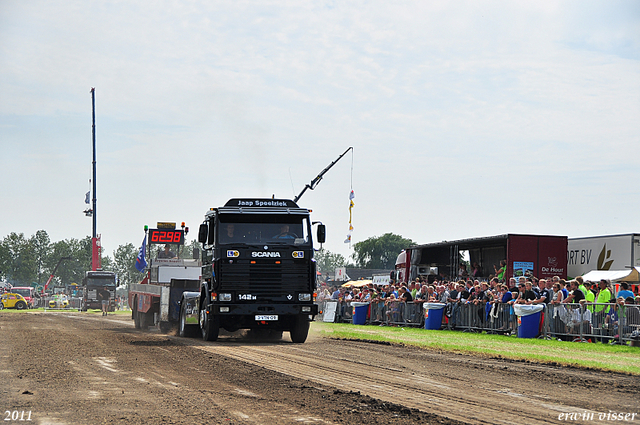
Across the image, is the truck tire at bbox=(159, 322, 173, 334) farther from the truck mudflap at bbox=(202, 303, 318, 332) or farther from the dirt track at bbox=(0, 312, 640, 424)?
the dirt track at bbox=(0, 312, 640, 424)

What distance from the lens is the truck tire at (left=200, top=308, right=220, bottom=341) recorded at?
58.0 ft

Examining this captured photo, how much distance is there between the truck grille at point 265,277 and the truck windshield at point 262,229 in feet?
1.73

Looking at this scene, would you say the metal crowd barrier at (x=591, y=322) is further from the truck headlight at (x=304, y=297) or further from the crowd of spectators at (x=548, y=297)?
the truck headlight at (x=304, y=297)

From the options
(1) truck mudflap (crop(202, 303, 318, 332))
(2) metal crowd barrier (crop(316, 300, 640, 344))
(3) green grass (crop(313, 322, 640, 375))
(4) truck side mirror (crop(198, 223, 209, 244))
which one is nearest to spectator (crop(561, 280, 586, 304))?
(2) metal crowd barrier (crop(316, 300, 640, 344))

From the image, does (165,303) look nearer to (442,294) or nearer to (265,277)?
(265,277)

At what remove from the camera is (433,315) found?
2392cm

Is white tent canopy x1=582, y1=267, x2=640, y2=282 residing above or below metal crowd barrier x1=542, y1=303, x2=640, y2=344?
above

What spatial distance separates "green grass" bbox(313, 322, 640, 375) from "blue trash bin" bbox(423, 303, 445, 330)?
1605 millimetres

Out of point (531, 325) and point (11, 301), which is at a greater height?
point (531, 325)

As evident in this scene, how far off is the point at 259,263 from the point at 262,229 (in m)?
0.82

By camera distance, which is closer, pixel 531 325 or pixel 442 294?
pixel 531 325

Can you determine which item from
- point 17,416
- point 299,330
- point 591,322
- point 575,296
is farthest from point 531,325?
point 17,416

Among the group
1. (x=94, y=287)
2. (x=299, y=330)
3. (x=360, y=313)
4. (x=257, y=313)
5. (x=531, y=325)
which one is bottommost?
(x=94, y=287)

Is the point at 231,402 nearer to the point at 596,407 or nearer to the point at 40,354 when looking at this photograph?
the point at 596,407
